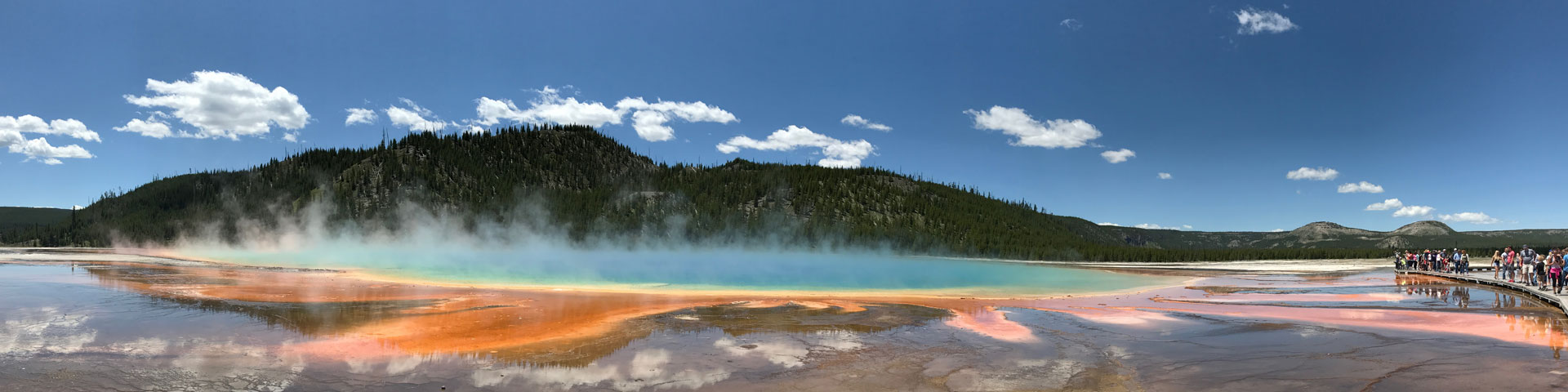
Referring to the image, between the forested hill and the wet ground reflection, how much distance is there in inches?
3516

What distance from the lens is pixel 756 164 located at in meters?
164

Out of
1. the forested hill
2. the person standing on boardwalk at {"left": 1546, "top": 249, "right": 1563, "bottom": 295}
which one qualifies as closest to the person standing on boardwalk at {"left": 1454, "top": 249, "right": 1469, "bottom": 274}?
the person standing on boardwalk at {"left": 1546, "top": 249, "right": 1563, "bottom": 295}

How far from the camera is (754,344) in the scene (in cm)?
1198

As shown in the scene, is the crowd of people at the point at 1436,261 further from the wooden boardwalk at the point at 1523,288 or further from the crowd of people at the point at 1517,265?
the wooden boardwalk at the point at 1523,288

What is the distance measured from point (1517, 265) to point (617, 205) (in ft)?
409

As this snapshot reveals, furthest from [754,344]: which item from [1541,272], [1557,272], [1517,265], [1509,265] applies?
[1517,265]

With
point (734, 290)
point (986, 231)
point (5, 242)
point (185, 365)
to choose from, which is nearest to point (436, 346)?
point (185, 365)

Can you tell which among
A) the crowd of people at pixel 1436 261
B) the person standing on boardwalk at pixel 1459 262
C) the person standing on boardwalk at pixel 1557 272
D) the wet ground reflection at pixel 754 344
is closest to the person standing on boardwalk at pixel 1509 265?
the crowd of people at pixel 1436 261

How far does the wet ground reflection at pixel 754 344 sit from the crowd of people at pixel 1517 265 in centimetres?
146

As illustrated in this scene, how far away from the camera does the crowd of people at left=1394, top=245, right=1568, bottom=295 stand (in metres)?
20.1

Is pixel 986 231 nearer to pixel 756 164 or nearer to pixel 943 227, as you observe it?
pixel 943 227

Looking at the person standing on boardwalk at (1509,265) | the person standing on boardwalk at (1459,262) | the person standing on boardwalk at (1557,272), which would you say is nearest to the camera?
the person standing on boardwalk at (1557,272)

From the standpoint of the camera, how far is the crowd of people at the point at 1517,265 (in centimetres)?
2014

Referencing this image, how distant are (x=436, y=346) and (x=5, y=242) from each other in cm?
13450
